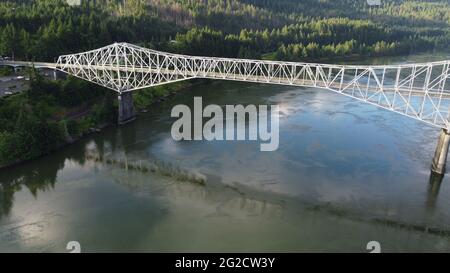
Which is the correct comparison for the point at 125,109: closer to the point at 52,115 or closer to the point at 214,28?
the point at 52,115

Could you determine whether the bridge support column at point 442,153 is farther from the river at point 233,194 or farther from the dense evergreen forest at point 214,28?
the dense evergreen forest at point 214,28

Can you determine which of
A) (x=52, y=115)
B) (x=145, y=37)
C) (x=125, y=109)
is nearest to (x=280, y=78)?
(x=125, y=109)

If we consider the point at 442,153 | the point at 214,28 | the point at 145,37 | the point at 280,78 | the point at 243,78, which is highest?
the point at 214,28

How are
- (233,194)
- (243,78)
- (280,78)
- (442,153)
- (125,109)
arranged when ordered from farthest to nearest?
(125,109), (243,78), (280,78), (442,153), (233,194)

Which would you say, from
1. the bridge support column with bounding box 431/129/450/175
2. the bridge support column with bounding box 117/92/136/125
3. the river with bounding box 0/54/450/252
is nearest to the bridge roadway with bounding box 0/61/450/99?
the bridge support column with bounding box 117/92/136/125

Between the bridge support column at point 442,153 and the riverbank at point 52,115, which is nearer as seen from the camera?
the bridge support column at point 442,153

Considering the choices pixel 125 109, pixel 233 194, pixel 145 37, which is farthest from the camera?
pixel 145 37

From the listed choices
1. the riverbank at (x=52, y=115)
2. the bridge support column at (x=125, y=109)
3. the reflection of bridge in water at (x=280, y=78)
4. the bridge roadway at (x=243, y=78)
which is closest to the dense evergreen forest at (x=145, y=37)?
the riverbank at (x=52, y=115)
